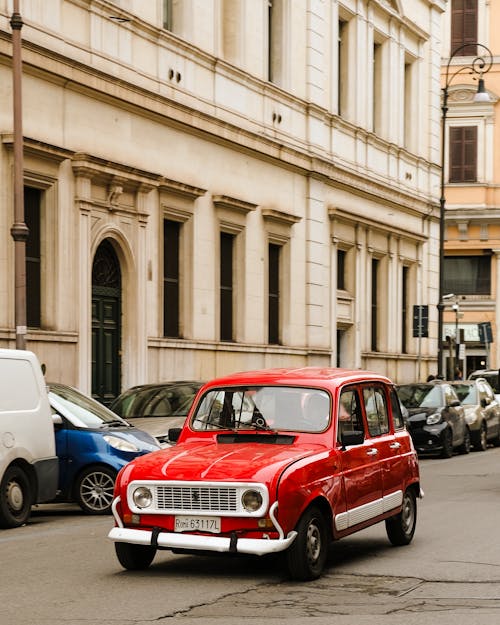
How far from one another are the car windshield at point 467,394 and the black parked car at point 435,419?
1386 mm

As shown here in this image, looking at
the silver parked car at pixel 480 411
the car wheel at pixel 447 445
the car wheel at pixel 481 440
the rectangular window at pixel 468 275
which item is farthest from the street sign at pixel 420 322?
the rectangular window at pixel 468 275

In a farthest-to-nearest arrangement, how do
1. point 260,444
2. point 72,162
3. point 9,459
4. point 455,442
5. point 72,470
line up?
point 455,442, point 72,162, point 72,470, point 9,459, point 260,444

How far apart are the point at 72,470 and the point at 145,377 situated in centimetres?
1039

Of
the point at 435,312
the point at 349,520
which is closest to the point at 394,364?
the point at 435,312

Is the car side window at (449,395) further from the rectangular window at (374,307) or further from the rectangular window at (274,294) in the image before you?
the rectangular window at (374,307)

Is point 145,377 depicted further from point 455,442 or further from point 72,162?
point 455,442

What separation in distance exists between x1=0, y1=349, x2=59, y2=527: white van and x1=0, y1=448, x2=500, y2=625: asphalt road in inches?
19.6

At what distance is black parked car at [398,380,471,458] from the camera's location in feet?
93.4

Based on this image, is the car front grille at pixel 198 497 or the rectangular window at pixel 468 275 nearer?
the car front grille at pixel 198 497

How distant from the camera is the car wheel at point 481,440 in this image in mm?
31812

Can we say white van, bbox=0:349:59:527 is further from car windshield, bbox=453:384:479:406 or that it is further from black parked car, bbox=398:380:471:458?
car windshield, bbox=453:384:479:406

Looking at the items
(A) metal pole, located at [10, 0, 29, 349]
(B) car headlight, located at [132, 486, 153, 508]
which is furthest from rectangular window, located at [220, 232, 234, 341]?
(B) car headlight, located at [132, 486, 153, 508]

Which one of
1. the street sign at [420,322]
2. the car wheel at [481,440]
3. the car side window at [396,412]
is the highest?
the street sign at [420,322]

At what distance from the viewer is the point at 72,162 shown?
2461 cm
